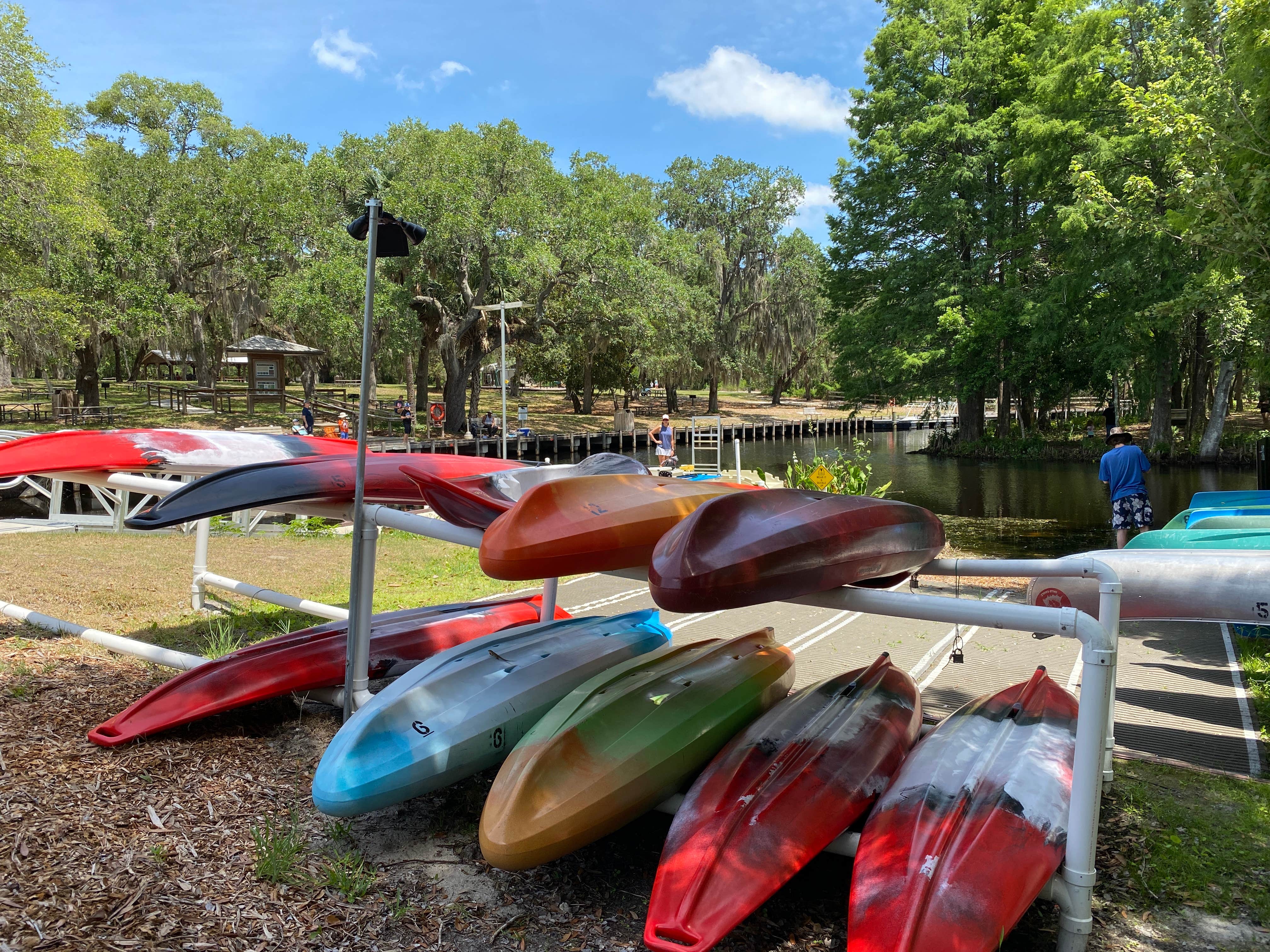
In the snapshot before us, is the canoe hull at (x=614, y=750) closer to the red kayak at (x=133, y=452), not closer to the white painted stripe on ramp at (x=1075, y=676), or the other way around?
the white painted stripe on ramp at (x=1075, y=676)

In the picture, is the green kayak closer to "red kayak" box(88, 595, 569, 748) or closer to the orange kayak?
the orange kayak

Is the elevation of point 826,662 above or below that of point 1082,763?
below

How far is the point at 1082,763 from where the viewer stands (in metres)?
2.66

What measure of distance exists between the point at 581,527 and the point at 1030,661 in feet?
14.0

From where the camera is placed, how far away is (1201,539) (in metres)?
5.59

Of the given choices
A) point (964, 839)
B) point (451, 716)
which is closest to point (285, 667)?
point (451, 716)

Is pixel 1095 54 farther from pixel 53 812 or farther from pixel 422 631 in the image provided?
pixel 53 812

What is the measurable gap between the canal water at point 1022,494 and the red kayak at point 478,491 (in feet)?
33.9

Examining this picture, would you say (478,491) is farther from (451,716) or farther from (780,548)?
(780,548)

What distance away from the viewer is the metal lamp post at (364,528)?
3752mm

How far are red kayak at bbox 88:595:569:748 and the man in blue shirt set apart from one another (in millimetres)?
8159

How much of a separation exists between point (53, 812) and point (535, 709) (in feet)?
6.43

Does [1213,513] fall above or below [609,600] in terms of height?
above

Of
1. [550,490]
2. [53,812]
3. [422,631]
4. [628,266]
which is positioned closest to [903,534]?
[550,490]
